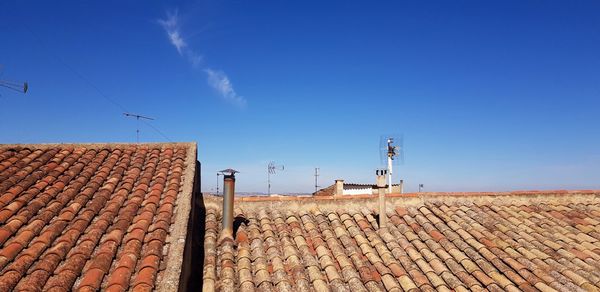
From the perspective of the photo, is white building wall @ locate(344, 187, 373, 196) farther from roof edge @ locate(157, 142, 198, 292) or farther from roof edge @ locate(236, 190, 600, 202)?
roof edge @ locate(157, 142, 198, 292)

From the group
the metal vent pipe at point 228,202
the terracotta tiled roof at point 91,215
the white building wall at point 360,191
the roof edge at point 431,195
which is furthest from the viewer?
the white building wall at point 360,191

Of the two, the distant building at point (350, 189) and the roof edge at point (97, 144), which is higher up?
the roof edge at point (97, 144)

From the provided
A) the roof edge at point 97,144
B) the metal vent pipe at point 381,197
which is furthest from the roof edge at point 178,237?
the metal vent pipe at point 381,197

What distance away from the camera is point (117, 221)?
593 cm

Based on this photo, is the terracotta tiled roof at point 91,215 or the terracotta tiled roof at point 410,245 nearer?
the terracotta tiled roof at point 91,215

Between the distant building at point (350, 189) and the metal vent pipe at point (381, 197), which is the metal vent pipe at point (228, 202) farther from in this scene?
the distant building at point (350, 189)

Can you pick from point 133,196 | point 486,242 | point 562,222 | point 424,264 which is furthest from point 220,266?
point 562,222

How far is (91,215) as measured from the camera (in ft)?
19.6

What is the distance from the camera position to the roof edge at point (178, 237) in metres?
4.58

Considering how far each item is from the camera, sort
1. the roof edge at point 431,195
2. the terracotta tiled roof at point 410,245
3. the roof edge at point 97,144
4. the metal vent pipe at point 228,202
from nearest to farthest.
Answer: the terracotta tiled roof at point 410,245 < the metal vent pipe at point 228,202 < the roof edge at point 97,144 < the roof edge at point 431,195

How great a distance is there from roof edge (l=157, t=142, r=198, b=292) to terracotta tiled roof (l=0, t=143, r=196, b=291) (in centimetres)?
2

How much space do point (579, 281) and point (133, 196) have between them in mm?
8293

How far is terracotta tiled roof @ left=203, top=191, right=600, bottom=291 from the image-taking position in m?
6.37

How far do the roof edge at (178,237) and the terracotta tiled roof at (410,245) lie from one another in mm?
A: 935
